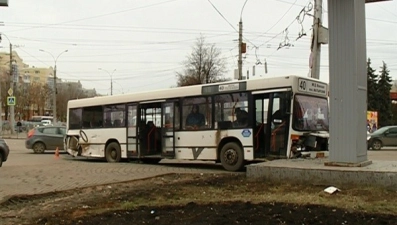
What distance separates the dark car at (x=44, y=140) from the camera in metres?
26.8

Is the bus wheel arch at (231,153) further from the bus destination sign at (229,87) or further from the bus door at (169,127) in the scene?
the bus door at (169,127)

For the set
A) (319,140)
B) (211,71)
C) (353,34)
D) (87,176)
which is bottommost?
(87,176)

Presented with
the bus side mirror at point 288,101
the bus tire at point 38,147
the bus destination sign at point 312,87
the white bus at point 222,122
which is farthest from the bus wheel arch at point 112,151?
the bus tire at point 38,147

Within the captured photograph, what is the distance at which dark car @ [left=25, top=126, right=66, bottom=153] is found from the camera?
88.0ft

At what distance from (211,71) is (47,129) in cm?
3058

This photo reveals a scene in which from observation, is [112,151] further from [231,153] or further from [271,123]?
[271,123]

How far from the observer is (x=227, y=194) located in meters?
8.96

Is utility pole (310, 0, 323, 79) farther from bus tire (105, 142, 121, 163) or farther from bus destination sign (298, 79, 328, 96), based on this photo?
bus tire (105, 142, 121, 163)

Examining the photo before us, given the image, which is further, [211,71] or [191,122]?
[211,71]

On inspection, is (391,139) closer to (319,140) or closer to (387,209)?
(319,140)

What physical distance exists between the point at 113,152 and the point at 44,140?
31.3ft

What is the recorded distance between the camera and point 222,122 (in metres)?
14.9

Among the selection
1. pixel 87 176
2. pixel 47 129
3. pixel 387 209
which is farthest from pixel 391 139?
pixel 387 209

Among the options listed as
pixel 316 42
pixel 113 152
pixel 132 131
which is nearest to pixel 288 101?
pixel 132 131
